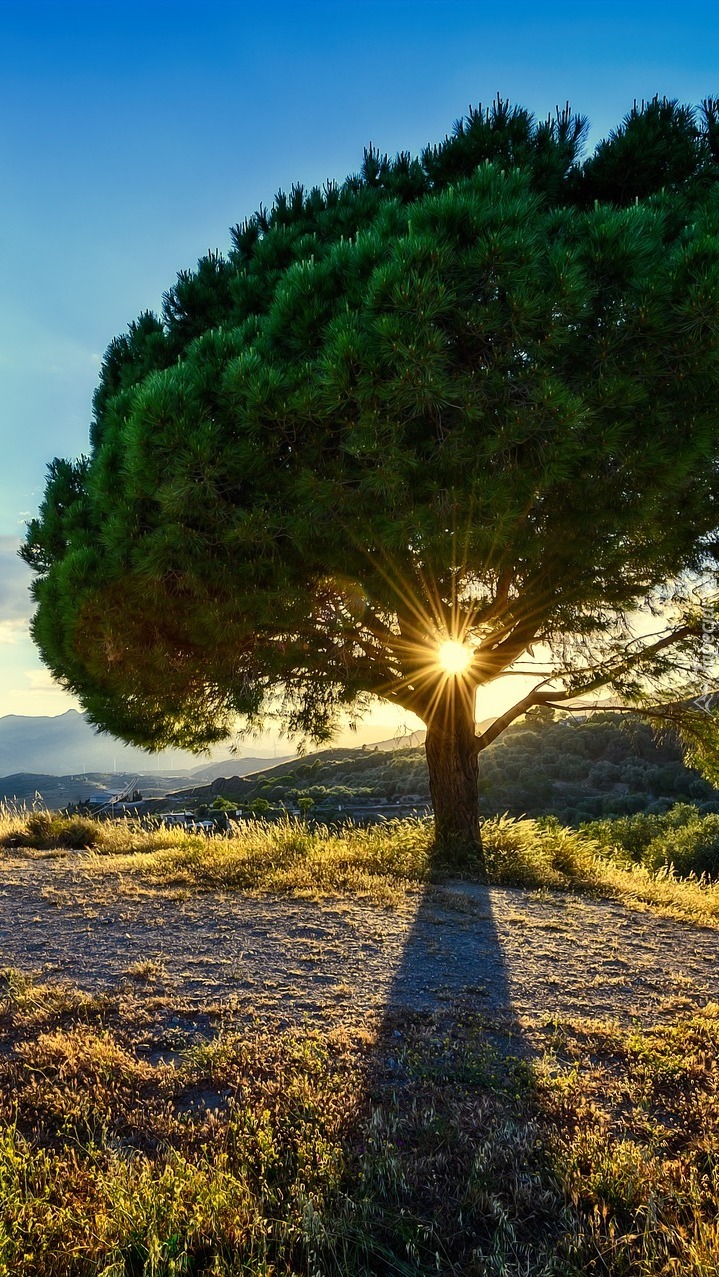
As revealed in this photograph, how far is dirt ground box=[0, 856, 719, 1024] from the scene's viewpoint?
438 cm

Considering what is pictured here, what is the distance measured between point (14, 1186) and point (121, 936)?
3524 millimetres

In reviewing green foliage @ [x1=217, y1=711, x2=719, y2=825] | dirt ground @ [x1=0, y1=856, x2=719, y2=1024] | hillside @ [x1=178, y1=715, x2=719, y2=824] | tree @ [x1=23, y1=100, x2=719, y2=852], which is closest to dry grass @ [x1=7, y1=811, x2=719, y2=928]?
dirt ground @ [x1=0, y1=856, x2=719, y2=1024]

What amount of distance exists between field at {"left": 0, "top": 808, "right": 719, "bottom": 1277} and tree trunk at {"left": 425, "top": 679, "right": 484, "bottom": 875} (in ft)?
10.8

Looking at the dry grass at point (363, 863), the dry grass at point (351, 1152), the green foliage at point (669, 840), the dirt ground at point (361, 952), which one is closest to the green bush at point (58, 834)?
the dry grass at point (363, 863)

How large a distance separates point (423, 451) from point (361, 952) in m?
4.30

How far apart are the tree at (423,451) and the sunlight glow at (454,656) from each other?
6 centimetres

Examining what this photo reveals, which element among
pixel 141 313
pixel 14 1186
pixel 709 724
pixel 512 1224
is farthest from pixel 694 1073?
pixel 141 313

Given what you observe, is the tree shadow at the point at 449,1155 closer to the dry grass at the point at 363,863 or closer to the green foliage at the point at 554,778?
the dry grass at the point at 363,863

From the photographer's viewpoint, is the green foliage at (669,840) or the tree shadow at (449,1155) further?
the green foliage at (669,840)

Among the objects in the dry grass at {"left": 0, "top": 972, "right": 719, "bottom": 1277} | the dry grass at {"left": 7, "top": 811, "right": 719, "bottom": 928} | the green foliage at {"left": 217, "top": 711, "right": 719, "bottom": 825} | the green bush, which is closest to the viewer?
the dry grass at {"left": 0, "top": 972, "right": 719, "bottom": 1277}

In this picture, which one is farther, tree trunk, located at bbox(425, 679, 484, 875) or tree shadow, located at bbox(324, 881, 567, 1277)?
tree trunk, located at bbox(425, 679, 484, 875)

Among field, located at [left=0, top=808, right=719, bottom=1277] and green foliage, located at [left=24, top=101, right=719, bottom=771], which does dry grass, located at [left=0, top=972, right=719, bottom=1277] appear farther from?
green foliage, located at [left=24, top=101, right=719, bottom=771]

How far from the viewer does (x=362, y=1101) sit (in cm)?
300

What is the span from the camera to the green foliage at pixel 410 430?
5.39m
